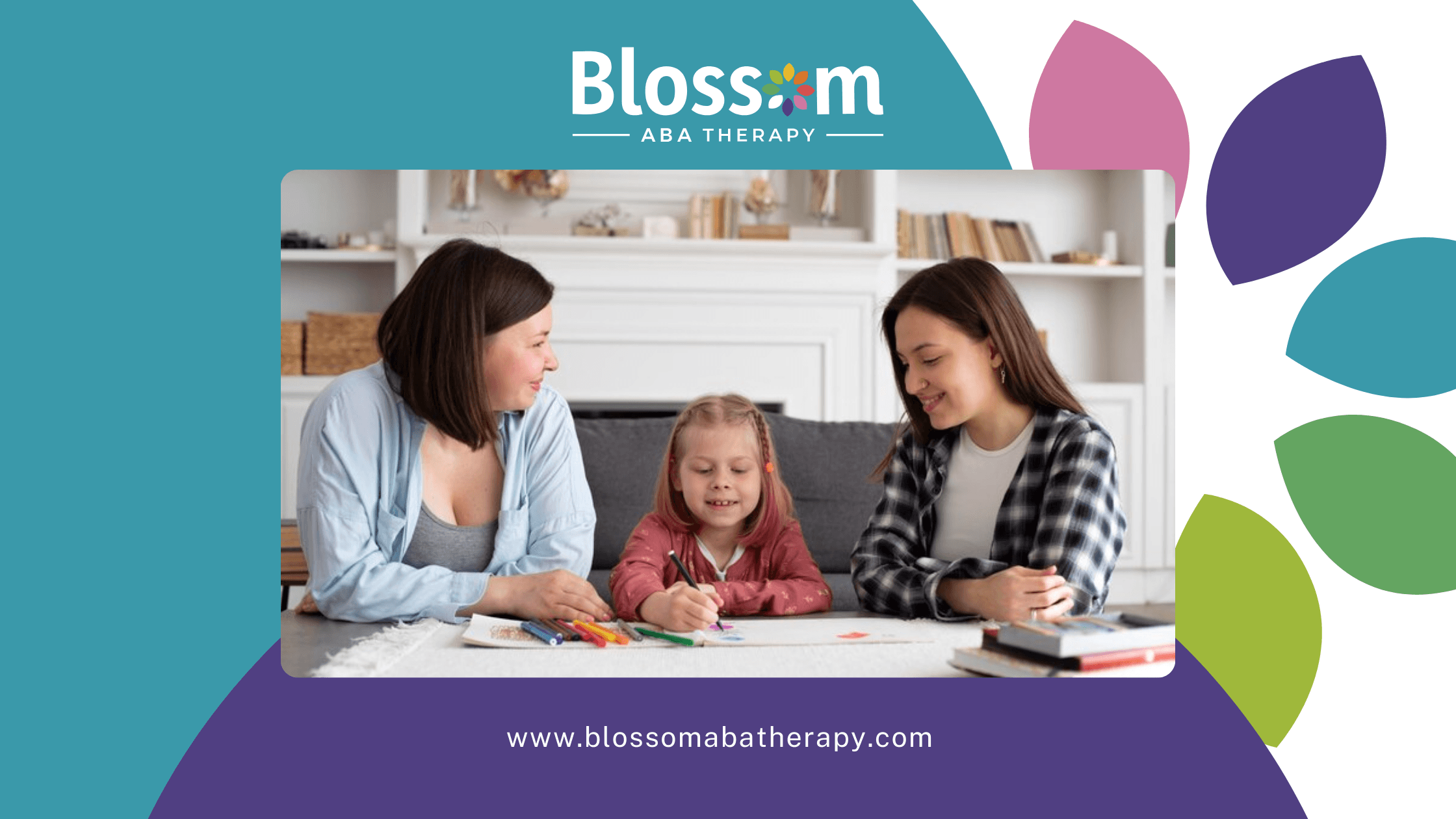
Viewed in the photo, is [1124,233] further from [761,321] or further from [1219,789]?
[1219,789]

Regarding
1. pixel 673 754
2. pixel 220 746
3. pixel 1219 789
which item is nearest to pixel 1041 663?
pixel 1219 789

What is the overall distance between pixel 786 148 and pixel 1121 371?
1.47 m

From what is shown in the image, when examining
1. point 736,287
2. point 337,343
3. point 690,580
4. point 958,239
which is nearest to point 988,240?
point 958,239

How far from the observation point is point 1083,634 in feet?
2.81

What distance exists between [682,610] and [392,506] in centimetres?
35

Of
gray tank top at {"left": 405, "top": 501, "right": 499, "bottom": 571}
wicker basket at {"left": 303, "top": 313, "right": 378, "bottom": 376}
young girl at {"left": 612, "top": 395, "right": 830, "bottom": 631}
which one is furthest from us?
wicker basket at {"left": 303, "top": 313, "right": 378, "bottom": 376}

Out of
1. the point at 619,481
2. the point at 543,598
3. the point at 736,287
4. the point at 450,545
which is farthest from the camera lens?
the point at 736,287

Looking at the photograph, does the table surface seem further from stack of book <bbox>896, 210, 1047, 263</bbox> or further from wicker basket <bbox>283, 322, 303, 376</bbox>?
stack of book <bbox>896, 210, 1047, 263</bbox>

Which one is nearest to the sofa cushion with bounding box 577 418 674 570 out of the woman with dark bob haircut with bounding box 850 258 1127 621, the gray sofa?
the gray sofa

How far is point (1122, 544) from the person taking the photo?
3.72ft

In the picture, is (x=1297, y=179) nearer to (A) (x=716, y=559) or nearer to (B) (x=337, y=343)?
(A) (x=716, y=559)

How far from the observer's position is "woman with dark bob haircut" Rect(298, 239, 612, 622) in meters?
1.11

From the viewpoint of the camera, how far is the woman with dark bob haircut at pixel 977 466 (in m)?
1.13

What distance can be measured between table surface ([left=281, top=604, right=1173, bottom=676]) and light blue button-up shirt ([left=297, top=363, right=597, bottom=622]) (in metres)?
0.07
